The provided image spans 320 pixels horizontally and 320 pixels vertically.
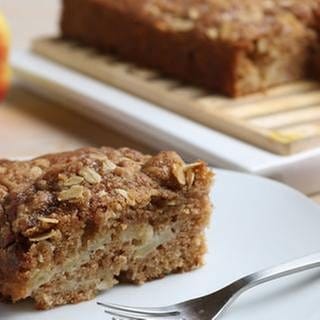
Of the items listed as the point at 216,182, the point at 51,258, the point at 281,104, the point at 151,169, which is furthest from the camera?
the point at 281,104

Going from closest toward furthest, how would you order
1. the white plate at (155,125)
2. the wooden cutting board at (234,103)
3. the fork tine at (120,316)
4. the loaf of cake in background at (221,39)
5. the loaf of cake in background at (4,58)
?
the fork tine at (120,316) < the white plate at (155,125) < the wooden cutting board at (234,103) < the loaf of cake in background at (221,39) < the loaf of cake in background at (4,58)

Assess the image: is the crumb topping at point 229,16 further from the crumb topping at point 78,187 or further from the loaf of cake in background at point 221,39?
the crumb topping at point 78,187

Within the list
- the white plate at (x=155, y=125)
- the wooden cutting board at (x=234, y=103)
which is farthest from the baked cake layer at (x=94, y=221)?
the wooden cutting board at (x=234, y=103)

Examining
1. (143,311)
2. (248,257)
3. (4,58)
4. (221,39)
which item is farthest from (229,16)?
(143,311)

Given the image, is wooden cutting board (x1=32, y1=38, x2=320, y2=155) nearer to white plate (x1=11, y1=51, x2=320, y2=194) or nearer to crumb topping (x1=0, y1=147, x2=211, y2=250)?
white plate (x1=11, y1=51, x2=320, y2=194)

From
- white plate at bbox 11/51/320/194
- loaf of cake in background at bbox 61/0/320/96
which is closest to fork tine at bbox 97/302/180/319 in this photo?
white plate at bbox 11/51/320/194

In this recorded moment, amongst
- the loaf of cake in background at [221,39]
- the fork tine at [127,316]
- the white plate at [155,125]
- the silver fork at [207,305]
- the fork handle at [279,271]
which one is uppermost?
the loaf of cake in background at [221,39]

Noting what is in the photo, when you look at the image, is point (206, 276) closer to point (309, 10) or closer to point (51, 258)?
point (51, 258)

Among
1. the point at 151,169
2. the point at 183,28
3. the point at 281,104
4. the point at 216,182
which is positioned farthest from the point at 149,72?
the point at 151,169
